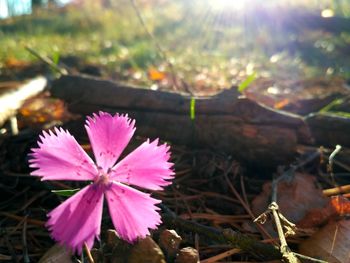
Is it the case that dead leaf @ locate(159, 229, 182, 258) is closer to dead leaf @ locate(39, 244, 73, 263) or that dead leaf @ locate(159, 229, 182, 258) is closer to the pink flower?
the pink flower

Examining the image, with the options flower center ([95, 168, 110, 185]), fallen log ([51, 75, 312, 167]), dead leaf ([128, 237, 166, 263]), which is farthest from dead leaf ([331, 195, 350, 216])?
flower center ([95, 168, 110, 185])

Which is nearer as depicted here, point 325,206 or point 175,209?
point 325,206

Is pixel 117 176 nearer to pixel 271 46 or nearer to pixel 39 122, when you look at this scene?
pixel 39 122

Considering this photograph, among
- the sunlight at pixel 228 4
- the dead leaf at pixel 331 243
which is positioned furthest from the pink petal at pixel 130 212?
the sunlight at pixel 228 4

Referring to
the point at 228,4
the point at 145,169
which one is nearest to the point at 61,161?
the point at 145,169

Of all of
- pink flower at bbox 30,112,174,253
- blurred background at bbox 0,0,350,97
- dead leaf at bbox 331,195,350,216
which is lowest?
blurred background at bbox 0,0,350,97

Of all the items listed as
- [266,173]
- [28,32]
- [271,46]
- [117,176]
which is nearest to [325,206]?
[266,173]

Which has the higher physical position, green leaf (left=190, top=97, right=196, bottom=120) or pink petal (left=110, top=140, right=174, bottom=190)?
pink petal (left=110, top=140, right=174, bottom=190)
